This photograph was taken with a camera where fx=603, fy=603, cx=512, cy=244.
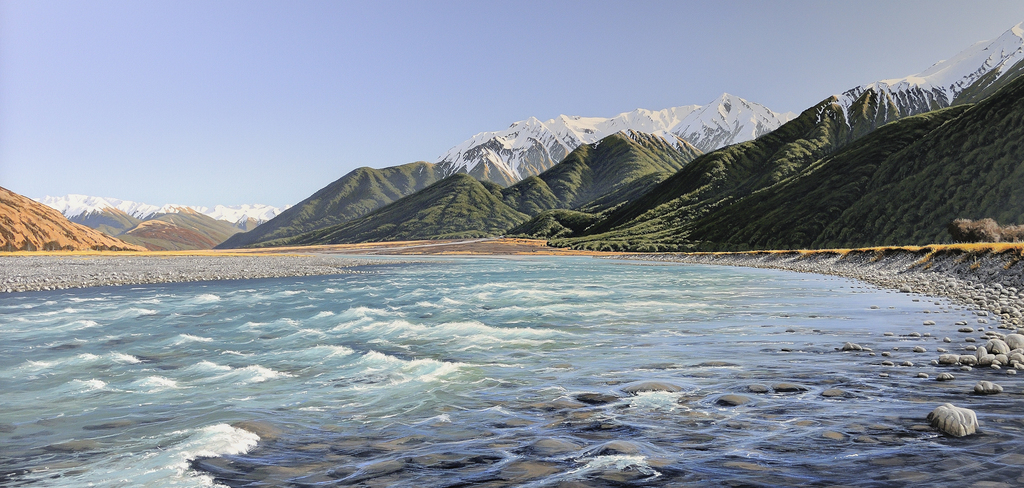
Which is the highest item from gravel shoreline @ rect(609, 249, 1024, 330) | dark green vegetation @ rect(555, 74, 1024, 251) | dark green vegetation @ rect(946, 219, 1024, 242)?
dark green vegetation @ rect(555, 74, 1024, 251)

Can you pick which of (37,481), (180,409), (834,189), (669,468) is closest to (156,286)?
(180,409)

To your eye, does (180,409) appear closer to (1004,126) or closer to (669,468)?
(669,468)

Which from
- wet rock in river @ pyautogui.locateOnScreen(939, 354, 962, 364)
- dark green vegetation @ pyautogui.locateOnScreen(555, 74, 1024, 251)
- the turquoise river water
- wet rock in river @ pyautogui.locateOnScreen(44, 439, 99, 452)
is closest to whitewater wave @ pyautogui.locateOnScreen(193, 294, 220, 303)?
the turquoise river water

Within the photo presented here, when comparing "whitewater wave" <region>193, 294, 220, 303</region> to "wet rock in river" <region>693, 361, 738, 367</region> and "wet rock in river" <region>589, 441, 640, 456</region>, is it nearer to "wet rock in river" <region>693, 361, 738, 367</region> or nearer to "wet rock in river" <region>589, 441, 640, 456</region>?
"wet rock in river" <region>693, 361, 738, 367</region>

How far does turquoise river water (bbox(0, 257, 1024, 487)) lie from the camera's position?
32.7 ft

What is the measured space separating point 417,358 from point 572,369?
6052mm

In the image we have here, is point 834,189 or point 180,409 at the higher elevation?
point 834,189

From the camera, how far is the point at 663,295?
158ft

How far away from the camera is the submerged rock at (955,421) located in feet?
35.9

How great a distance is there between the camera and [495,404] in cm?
1488

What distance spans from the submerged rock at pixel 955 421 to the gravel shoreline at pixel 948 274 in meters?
17.5

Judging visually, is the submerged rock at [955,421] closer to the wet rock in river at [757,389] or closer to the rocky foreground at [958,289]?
the rocky foreground at [958,289]

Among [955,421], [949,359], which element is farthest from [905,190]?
[955,421]

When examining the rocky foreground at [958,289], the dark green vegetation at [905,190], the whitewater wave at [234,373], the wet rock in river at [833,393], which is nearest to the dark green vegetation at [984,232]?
the rocky foreground at [958,289]
